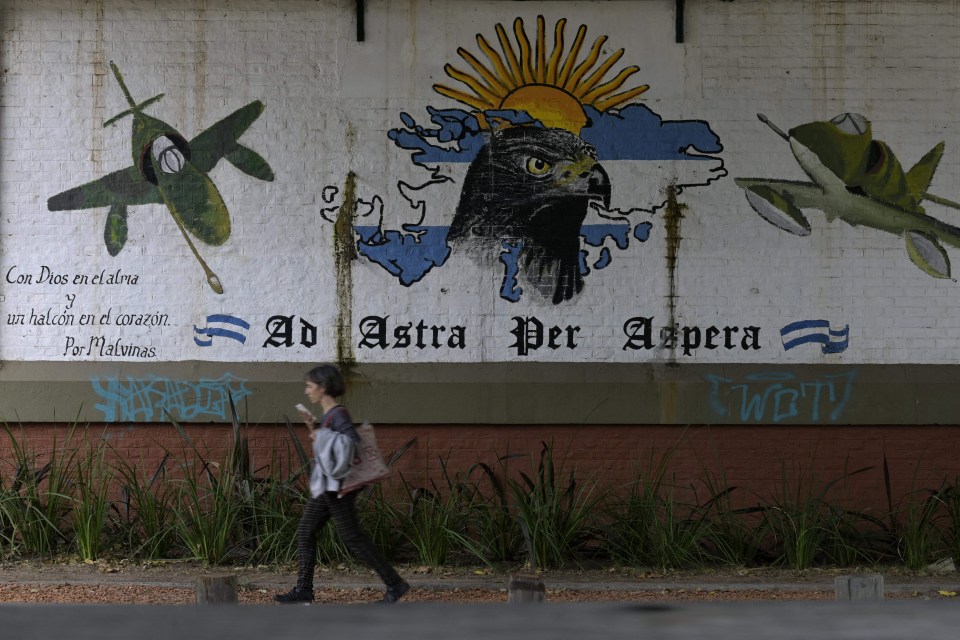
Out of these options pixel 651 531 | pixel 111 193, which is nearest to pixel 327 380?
pixel 651 531

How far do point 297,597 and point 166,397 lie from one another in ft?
10.7

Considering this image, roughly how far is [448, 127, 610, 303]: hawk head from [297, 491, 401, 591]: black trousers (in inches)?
133

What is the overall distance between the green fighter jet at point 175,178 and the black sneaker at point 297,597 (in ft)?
11.7

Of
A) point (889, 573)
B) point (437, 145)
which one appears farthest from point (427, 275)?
point (889, 573)

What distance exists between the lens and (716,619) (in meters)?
1.88

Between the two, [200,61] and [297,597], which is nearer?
[297,597]

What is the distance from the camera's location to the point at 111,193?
29.7 feet

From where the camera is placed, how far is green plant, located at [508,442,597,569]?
301 inches

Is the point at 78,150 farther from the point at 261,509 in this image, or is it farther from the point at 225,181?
the point at 261,509

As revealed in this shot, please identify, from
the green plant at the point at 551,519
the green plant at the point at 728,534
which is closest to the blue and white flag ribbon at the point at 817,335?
the green plant at the point at 728,534

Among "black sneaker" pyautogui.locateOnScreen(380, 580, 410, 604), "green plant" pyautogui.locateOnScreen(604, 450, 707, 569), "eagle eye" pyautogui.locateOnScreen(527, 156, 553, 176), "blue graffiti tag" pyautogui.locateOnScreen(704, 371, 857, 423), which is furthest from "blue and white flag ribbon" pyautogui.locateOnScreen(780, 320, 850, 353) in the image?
"black sneaker" pyautogui.locateOnScreen(380, 580, 410, 604)

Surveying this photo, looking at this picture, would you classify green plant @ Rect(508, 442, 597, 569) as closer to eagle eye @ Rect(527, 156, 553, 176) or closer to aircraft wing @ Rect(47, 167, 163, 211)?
eagle eye @ Rect(527, 156, 553, 176)

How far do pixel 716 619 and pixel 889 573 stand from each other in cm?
662

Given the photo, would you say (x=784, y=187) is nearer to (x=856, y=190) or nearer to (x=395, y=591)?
(x=856, y=190)
